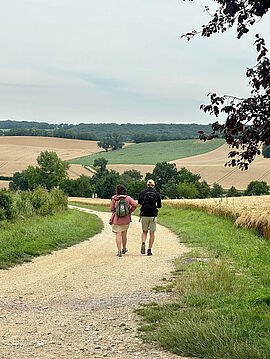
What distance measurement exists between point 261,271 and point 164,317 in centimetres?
419

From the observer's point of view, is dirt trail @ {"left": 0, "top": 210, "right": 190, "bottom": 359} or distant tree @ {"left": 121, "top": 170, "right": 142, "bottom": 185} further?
distant tree @ {"left": 121, "top": 170, "right": 142, "bottom": 185}

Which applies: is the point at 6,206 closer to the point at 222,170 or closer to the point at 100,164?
the point at 222,170

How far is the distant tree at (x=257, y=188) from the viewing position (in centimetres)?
8519

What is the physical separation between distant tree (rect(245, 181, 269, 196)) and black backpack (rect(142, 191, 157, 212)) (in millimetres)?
71771

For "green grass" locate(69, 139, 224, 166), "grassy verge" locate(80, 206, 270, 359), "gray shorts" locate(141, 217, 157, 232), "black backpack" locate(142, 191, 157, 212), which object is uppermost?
"black backpack" locate(142, 191, 157, 212)

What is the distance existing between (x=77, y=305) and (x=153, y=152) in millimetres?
125277

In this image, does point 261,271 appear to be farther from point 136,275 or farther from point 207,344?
point 207,344

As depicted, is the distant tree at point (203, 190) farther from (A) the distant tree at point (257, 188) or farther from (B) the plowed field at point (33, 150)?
(B) the plowed field at point (33, 150)

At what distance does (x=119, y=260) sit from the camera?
43.9 ft

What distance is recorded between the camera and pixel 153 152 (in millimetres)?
132750

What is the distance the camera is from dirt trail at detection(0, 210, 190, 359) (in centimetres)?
574

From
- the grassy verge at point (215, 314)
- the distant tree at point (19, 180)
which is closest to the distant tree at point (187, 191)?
the distant tree at point (19, 180)

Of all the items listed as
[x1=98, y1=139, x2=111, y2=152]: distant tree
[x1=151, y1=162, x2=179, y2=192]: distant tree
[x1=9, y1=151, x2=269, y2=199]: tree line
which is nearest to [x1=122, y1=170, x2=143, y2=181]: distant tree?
[x1=9, y1=151, x2=269, y2=199]: tree line

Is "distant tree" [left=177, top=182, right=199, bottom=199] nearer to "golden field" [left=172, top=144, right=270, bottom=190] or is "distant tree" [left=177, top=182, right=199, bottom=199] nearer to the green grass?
"golden field" [left=172, top=144, right=270, bottom=190]
